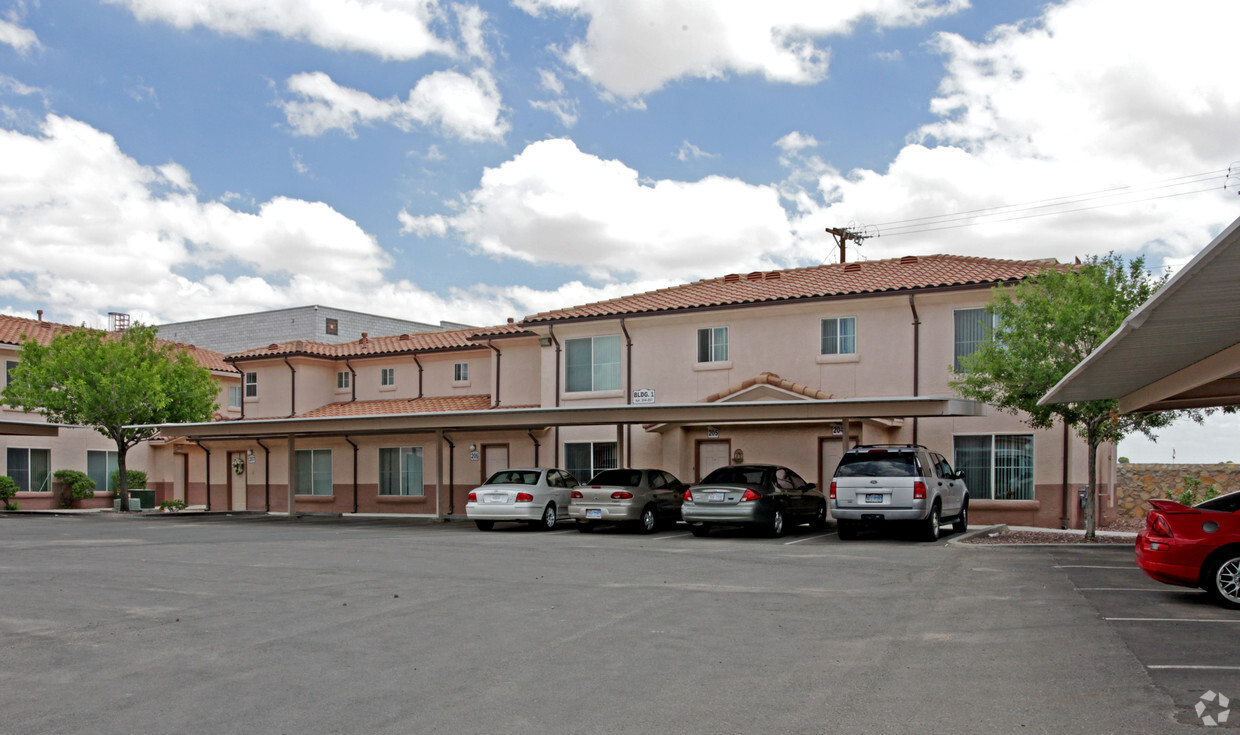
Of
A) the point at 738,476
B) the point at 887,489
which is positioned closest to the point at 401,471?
the point at 738,476

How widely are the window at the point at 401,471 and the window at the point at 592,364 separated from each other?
597cm

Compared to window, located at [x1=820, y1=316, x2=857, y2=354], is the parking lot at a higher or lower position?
lower

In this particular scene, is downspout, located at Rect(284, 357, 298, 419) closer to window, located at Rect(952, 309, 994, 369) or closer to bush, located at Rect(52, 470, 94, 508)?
bush, located at Rect(52, 470, 94, 508)

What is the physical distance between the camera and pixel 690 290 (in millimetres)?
30578

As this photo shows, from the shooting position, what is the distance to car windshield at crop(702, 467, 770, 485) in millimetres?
21016

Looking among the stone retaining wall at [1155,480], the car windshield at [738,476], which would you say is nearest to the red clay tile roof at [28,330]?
the car windshield at [738,476]

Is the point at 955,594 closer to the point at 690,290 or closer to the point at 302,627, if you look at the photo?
the point at 302,627

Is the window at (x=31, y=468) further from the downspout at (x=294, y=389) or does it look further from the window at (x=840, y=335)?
the window at (x=840, y=335)

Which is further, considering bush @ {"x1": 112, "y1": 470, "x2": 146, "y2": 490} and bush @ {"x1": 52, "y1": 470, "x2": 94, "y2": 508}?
bush @ {"x1": 112, "y1": 470, "x2": 146, "y2": 490}

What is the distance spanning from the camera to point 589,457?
29.6 metres

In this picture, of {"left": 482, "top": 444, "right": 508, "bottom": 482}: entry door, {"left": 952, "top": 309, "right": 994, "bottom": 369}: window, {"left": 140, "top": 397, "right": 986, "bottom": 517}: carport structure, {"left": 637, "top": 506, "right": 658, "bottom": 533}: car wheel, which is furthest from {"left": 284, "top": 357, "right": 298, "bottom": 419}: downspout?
{"left": 952, "top": 309, "right": 994, "bottom": 369}: window

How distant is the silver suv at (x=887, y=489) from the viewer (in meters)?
18.7

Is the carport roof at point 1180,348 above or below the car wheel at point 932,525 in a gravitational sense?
above

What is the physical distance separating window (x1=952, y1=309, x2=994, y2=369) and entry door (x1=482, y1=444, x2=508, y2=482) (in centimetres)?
1366
